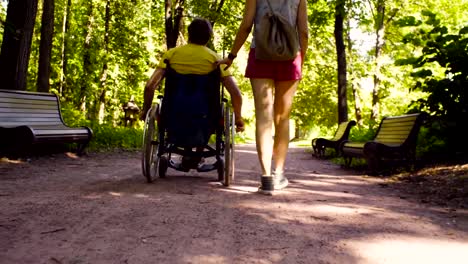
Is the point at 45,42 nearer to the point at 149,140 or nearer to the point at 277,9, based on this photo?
the point at 149,140

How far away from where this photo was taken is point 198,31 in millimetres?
5621

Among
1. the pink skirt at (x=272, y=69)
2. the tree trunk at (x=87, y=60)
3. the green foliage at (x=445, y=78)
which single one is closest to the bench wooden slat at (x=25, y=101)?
the pink skirt at (x=272, y=69)

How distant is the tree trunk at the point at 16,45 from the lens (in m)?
8.95

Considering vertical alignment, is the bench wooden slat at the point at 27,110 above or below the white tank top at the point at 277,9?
below

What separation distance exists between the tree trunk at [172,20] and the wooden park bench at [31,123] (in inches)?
343

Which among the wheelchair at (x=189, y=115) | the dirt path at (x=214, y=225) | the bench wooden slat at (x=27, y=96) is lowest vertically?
the dirt path at (x=214, y=225)

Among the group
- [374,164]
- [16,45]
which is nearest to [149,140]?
[374,164]

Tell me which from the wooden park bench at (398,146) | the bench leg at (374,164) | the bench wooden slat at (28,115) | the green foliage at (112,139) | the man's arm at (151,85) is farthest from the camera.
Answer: the green foliage at (112,139)

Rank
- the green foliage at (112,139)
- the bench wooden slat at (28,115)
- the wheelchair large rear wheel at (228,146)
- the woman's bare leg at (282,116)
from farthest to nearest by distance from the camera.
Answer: the green foliage at (112,139) → the bench wooden slat at (28,115) → the wheelchair large rear wheel at (228,146) → the woman's bare leg at (282,116)

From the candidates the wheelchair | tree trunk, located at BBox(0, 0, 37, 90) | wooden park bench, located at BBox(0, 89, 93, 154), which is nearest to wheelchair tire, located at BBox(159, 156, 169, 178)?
the wheelchair

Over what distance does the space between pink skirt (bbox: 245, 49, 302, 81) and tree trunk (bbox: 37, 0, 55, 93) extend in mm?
9550

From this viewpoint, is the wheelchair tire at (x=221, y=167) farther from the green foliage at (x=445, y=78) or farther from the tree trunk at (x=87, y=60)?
the tree trunk at (x=87, y=60)

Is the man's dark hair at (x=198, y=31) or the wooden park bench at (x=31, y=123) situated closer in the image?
the man's dark hair at (x=198, y=31)

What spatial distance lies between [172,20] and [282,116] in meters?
14.3
